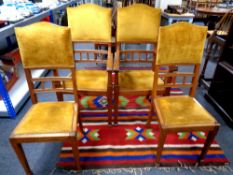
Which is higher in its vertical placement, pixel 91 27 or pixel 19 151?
pixel 91 27

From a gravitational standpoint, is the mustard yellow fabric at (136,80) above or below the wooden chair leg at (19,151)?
above

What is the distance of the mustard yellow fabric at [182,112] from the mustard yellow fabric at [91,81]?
0.50 metres

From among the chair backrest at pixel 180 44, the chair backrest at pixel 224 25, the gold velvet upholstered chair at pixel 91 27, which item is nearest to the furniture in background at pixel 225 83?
the chair backrest at pixel 224 25

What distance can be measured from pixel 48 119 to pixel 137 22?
1.18m

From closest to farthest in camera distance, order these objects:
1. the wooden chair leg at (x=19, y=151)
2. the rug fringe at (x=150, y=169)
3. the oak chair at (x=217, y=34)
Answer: the wooden chair leg at (x=19, y=151) → the rug fringe at (x=150, y=169) → the oak chair at (x=217, y=34)

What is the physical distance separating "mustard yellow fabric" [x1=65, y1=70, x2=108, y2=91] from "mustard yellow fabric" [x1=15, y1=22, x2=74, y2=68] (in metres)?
0.35

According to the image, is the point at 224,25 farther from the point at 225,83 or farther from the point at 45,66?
the point at 45,66

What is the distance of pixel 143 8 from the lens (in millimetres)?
1702

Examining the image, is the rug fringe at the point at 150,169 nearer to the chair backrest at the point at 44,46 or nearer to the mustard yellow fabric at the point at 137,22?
the chair backrest at the point at 44,46

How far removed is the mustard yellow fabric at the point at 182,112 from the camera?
1.23 metres

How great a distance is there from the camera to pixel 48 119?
121cm

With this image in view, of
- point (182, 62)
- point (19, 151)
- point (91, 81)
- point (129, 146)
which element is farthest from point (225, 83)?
point (19, 151)

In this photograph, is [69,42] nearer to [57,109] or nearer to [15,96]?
[57,109]

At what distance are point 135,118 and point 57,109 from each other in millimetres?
846
